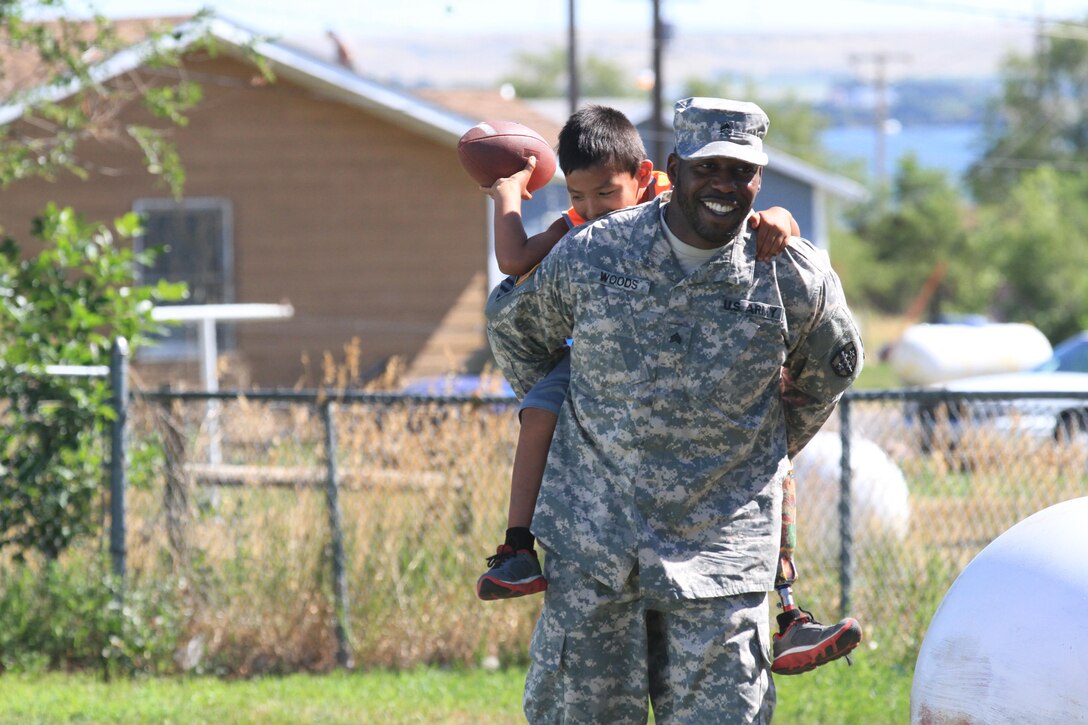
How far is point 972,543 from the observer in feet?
22.8

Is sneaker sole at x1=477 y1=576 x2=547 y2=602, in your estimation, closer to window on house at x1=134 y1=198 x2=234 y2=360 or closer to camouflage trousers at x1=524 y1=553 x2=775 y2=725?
camouflage trousers at x1=524 y1=553 x2=775 y2=725

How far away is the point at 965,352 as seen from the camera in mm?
19891

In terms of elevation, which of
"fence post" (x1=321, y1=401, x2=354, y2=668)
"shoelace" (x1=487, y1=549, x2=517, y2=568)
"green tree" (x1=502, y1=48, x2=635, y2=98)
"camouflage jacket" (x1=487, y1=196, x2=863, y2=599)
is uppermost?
"green tree" (x1=502, y1=48, x2=635, y2=98)

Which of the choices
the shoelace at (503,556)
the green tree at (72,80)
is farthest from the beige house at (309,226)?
the shoelace at (503,556)

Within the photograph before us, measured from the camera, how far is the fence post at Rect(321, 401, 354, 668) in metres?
7.06

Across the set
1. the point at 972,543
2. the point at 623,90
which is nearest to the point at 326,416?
the point at 972,543

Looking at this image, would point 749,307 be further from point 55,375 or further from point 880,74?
point 880,74

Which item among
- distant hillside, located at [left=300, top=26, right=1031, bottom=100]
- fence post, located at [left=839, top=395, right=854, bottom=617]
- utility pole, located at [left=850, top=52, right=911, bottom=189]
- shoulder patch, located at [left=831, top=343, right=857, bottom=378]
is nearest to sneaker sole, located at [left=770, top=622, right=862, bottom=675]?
shoulder patch, located at [left=831, top=343, right=857, bottom=378]

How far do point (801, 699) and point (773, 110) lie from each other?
84582mm

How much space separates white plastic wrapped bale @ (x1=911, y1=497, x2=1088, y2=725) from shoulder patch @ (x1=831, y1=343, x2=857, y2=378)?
815 millimetres

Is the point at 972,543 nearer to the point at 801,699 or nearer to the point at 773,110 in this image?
the point at 801,699

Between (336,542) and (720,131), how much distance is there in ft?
13.7

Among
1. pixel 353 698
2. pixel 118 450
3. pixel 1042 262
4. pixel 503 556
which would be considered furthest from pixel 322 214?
pixel 1042 262

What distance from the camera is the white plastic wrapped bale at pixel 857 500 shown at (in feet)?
23.5
